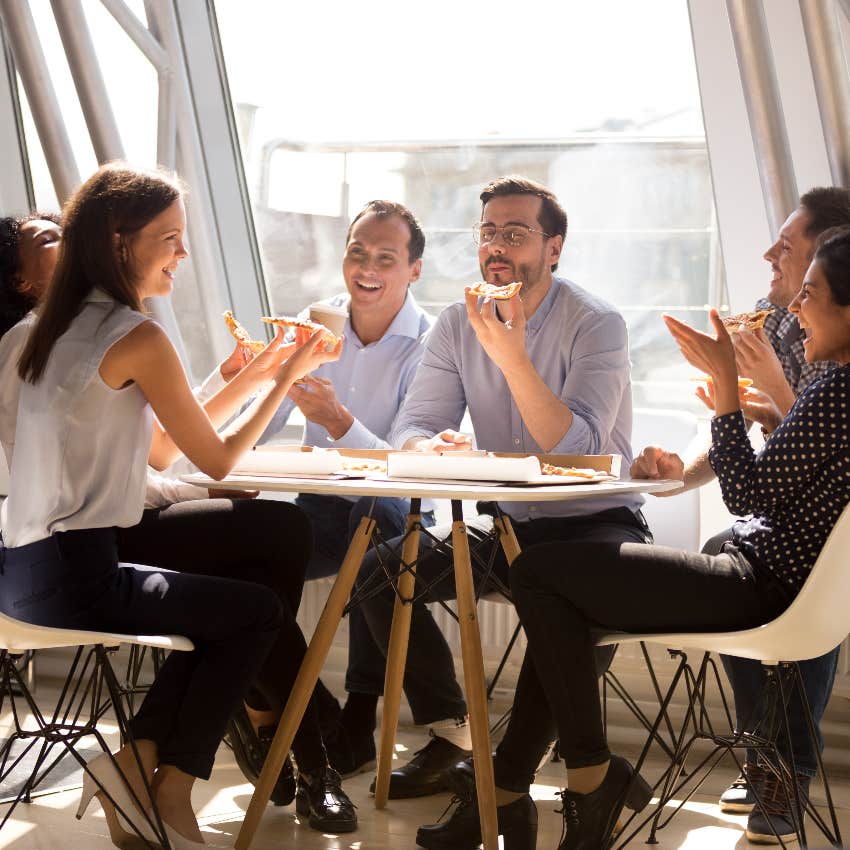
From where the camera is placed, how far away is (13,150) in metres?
4.55

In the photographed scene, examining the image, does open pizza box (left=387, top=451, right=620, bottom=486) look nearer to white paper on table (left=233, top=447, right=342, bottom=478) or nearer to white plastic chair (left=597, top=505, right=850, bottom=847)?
white paper on table (left=233, top=447, right=342, bottom=478)

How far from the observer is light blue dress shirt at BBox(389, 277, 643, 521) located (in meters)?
2.83

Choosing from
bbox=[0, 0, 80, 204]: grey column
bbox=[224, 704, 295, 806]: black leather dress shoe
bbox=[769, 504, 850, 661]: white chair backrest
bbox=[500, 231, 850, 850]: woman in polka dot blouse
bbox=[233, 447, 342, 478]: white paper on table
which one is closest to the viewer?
bbox=[769, 504, 850, 661]: white chair backrest

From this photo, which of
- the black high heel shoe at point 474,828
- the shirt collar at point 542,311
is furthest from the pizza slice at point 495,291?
the black high heel shoe at point 474,828

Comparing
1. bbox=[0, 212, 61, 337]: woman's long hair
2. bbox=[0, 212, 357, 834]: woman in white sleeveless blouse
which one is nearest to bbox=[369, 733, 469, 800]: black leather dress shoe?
bbox=[0, 212, 357, 834]: woman in white sleeveless blouse

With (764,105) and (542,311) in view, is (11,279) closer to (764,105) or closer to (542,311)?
(542,311)

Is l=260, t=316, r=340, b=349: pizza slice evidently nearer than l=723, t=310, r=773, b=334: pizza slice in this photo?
Yes

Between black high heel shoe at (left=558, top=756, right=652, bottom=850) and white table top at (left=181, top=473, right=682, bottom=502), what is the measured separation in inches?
22.0

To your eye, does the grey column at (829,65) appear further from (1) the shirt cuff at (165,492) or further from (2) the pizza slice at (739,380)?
(1) the shirt cuff at (165,492)

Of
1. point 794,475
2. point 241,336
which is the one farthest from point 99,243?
point 794,475

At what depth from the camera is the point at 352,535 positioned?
3076 mm

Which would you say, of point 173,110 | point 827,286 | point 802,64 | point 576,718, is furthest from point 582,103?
point 576,718

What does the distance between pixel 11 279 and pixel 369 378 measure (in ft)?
3.23

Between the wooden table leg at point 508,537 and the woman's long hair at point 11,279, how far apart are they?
120 cm
